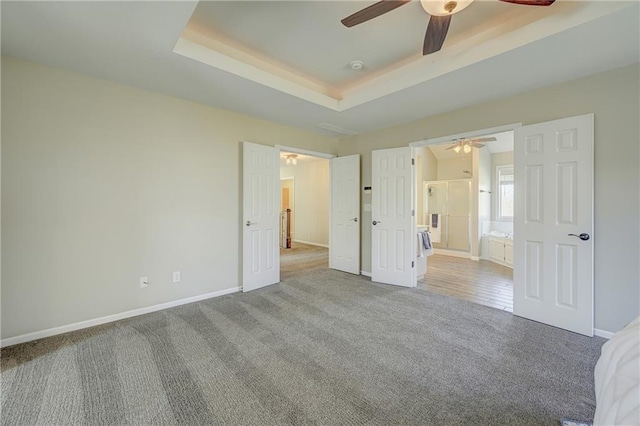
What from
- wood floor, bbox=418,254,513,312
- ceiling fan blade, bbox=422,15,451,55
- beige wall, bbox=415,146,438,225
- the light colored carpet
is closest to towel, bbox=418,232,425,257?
wood floor, bbox=418,254,513,312

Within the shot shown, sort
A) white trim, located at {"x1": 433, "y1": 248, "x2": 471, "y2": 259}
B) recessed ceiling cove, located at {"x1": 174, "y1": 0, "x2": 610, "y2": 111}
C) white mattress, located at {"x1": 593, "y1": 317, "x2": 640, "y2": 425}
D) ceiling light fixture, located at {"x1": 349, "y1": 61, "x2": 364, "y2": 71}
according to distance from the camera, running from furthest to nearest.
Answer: white trim, located at {"x1": 433, "y1": 248, "x2": 471, "y2": 259}
ceiling light fixture, located at {"x1": 349, "y1": 61, "x2": 364, "y2": 71}
recessed ceiling cove, located at {"x1": 174, "y1": 0, "x2": 610, "y2": 111}
white mattress, located at {"x1": 593, "y1": 317, "x2": 640, "y2": 425}

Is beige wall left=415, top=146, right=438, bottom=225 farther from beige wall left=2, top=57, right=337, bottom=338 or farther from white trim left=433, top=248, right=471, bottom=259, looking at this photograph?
beige wall left=2, top=57, right=337, bottom=338

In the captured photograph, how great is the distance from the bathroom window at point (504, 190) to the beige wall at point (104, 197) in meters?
6.61

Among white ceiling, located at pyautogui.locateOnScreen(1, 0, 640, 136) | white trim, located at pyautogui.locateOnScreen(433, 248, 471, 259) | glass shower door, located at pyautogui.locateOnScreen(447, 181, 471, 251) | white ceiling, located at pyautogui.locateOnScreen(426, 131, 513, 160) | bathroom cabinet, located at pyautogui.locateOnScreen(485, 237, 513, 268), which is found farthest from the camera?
glass shower door, located at pyautogui.locateOnScreen(447, 181, 471, 251)

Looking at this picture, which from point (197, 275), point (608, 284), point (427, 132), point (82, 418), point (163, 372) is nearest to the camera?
point (82, 418)

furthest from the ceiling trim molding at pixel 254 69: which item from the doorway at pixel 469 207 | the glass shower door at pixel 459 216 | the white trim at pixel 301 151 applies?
the glass shower door at pixel 459 216

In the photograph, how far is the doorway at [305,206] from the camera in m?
7.46

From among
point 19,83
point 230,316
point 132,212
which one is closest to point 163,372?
point 230,316

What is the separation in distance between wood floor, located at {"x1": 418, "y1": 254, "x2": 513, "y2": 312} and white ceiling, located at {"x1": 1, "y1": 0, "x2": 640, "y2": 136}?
100 inches

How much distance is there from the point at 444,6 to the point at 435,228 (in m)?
6.18

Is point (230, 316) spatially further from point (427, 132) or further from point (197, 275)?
point (427, 132)

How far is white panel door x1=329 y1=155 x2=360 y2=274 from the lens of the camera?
15.5 ft

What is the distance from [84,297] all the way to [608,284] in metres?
5.10

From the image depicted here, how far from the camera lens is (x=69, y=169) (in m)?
2.55
